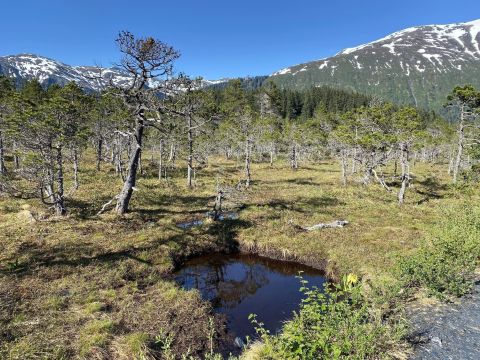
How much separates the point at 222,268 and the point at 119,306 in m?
7.57

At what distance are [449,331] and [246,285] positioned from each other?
965cm

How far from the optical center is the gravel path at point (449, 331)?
822 cm

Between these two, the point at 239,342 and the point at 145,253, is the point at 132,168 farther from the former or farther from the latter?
the point at 239,342

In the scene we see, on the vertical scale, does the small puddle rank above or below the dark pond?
above

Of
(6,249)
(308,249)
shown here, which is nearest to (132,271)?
(6,249)

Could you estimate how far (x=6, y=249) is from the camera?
16656 millimetres

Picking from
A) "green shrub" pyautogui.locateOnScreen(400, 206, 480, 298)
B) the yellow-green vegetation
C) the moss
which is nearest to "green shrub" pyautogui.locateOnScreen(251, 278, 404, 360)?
the yellow-green vegetation

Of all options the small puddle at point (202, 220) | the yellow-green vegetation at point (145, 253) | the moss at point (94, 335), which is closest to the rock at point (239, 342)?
the yellow-green vegetation at point (145, 253)

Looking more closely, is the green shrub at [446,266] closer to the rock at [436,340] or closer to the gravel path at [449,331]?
the gravel path at [449,331]

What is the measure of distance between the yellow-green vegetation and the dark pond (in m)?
0.84

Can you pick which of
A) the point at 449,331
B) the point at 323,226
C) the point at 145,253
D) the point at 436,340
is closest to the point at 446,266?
the point at 449,331

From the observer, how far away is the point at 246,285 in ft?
56.0

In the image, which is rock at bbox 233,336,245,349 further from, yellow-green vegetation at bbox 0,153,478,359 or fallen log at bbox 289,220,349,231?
fallen log at bbox 289,220,349,231

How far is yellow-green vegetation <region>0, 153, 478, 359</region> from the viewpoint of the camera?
10.5 metres
